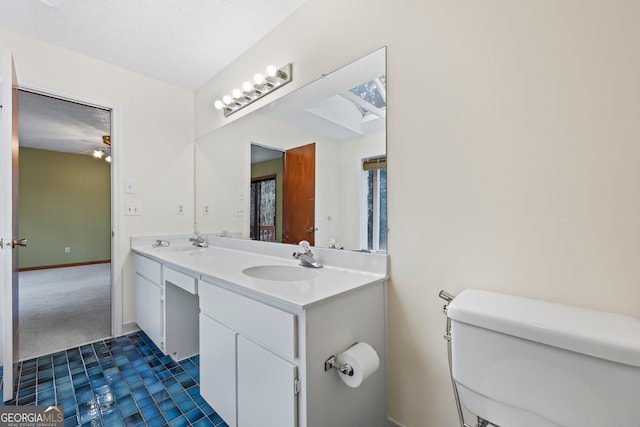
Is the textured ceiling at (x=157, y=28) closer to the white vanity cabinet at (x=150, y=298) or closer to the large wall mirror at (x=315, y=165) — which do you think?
the large wall mirror at (x=315, y=165)

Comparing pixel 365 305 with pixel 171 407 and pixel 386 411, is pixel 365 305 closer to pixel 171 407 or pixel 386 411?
pixel 386 411

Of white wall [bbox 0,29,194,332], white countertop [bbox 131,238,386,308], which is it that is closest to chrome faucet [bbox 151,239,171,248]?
white wall [bbox 0,29,194,332]

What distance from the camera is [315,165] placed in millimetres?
1623

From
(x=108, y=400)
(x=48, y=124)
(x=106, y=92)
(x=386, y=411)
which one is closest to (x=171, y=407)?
(x=108, y=400)

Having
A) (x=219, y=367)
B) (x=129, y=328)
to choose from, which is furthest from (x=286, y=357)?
(x=129, y=328)

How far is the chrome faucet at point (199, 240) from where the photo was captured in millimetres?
2416

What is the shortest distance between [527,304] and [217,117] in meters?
2.48

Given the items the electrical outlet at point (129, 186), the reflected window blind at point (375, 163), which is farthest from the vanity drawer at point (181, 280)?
the reflected window blind at point (375, 163)

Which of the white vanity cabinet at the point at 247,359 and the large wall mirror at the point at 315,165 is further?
the large wall mirror at the point at 315,165

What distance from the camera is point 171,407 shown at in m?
1.42

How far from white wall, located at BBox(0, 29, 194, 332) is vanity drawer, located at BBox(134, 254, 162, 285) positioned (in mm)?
149

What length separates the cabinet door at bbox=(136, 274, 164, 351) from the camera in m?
1.86

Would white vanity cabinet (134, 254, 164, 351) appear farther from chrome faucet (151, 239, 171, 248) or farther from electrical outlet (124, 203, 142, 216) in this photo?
electrical outlet (124, 203, 142, 216)

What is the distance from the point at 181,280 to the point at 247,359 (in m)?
0.74
